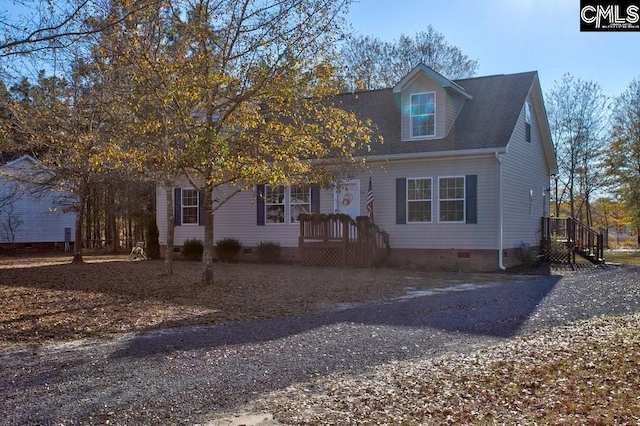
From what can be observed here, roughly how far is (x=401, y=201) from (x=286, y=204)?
4.00 m

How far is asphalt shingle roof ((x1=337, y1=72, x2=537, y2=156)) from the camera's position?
15823 millimetres

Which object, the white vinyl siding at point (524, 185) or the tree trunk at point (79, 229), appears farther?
the tree trunk at point (79, 229)

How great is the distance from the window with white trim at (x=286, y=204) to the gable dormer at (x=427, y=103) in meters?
3.76

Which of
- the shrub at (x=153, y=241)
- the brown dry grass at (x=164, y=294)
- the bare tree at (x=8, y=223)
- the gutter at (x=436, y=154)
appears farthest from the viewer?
the bare tree at (x=8, y=223)

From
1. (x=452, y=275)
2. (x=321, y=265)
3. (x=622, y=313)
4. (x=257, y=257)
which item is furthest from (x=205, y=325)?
(x=257, y=257)

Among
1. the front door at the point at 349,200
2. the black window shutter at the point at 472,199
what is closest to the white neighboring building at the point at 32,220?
the front door at the point at 349,200

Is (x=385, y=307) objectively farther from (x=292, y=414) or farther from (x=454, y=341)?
(x=292, y=414)

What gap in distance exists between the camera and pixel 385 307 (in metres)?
9.19

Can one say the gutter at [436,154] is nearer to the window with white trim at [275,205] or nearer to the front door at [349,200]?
the front door at [349,200]

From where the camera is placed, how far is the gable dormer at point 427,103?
16.7 m

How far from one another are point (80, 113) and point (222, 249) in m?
6.96

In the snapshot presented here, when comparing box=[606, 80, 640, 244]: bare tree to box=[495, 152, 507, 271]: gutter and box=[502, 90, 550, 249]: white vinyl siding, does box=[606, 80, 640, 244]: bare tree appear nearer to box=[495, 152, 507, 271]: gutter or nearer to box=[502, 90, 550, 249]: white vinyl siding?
box=[502, 90, 550, 249]: white vinyl siding

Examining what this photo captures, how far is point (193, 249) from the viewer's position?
19.7 meters

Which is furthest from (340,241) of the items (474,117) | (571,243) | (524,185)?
(571,243)
